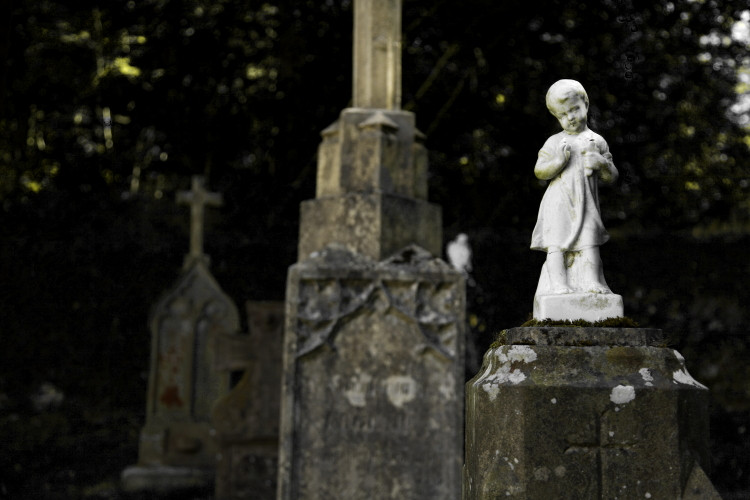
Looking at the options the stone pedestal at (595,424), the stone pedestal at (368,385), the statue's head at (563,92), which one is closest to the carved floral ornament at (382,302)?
the stone pedestal at (368,385)

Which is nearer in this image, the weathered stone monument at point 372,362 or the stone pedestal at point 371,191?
the weathered stone monument at point 372,362

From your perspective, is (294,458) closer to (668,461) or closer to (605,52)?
(668,461)

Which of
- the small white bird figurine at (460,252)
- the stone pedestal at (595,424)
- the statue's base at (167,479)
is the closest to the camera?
the stone pedestal at (595,424)

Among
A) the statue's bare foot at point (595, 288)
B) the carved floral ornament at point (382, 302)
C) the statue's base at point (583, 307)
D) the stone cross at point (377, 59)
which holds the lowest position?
the statue's base at point (583, 307)

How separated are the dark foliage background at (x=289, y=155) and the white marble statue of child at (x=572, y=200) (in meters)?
6.90

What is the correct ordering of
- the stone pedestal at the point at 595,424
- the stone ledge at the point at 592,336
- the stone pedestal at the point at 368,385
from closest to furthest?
the stone pedestal at the point at 595,424, the stone ledge at the point at 592,336, the stone pedestal at the point at 368,385

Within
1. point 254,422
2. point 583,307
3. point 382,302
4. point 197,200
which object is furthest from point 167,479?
point 583,307

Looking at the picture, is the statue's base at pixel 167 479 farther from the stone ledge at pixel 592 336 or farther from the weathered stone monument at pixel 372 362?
the stone ledge at pixel 592 336

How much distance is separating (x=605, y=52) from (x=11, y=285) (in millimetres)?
7609

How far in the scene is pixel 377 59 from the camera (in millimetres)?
5461

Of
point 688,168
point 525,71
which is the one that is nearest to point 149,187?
point 525,71

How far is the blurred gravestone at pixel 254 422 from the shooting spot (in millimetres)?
6219

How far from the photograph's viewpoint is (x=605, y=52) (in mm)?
10602

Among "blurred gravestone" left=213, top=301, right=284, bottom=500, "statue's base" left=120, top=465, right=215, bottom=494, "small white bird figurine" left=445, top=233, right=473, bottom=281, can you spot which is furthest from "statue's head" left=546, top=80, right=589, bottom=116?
"small white bird figurine" left=445, top=233, right=473, bottom=281
